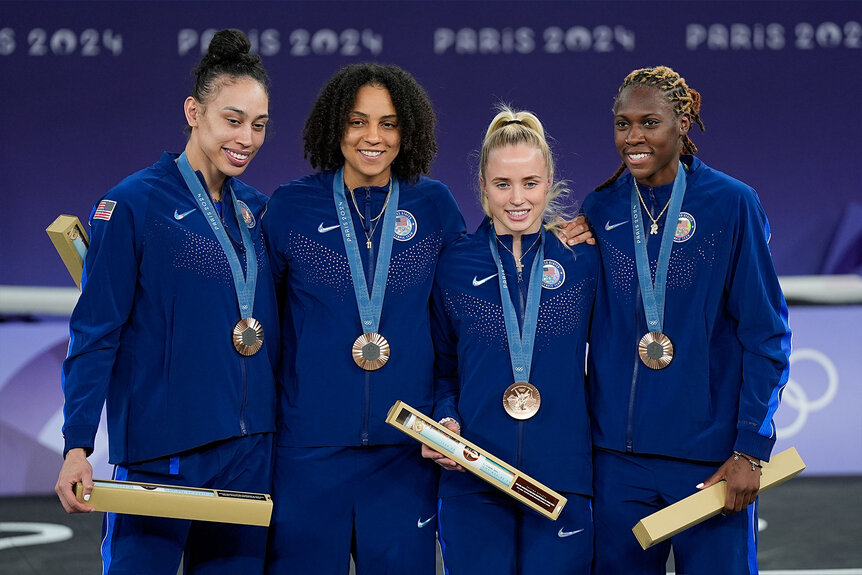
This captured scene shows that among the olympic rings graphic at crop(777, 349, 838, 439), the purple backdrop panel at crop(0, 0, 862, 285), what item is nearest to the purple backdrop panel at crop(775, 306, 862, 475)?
the olympic rings graphic at crop(777, 349, 838, 439)

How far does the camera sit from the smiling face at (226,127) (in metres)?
2.76

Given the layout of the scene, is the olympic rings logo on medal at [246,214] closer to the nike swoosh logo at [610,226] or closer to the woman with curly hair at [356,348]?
the woman with curly hair at [356,348]

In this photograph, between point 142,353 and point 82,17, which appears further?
point 82,17

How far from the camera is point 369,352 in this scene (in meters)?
2.80

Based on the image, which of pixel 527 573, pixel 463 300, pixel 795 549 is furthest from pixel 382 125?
pixel 795 549

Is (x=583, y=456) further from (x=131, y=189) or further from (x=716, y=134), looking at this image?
(x=716, y=134)

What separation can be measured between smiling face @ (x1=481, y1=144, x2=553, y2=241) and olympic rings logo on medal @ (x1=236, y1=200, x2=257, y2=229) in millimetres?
710

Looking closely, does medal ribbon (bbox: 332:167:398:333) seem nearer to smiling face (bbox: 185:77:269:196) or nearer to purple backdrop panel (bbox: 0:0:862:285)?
smiling face (bbox: 185:77:269:196)

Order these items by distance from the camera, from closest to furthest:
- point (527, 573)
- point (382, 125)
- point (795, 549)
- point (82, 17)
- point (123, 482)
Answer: point (123, 482) < point (527, 573) < point (382, 125) < point (795, 549) < point (82, 17)

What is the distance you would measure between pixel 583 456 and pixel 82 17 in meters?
4.81

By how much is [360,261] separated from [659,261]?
0.86 metres

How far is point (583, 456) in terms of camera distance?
9.07 ft

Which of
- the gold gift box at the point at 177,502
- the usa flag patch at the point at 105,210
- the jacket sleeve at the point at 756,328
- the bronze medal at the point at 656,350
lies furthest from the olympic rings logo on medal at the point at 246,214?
the jacket sleeve at the point at 756,328

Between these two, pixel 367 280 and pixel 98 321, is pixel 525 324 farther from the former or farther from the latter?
pixel 98 321
